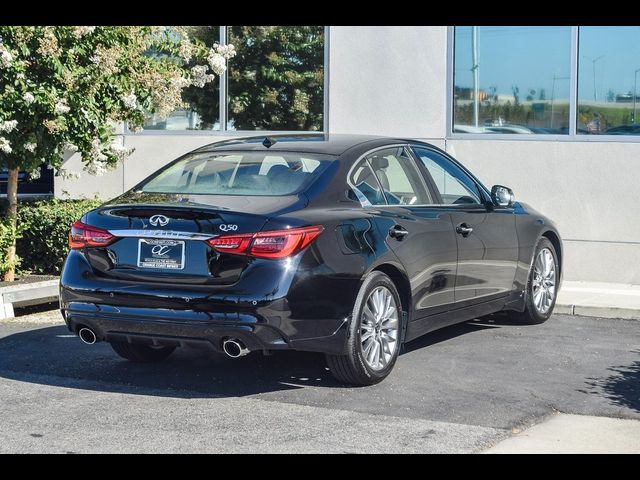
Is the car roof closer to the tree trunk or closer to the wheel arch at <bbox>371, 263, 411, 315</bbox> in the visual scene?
the wheel arch at <bbox>371, 263, 411, 315</bbox>

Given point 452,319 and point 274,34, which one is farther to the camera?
point 274,34

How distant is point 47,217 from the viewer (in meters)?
11.2

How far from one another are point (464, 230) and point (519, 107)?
4587 mm

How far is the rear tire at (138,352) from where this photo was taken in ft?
24.8

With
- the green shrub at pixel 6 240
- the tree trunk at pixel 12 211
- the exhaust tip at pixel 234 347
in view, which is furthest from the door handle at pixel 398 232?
the tree trunk at pixel 12 211

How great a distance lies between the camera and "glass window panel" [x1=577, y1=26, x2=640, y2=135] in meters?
11.6

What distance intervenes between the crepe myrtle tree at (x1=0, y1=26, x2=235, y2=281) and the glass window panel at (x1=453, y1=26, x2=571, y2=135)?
10.4ft

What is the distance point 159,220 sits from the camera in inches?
254

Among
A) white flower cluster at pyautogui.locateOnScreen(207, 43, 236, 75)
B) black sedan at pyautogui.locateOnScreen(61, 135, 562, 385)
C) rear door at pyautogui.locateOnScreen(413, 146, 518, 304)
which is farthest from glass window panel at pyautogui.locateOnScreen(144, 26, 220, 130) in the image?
black sedan at pyautogui.locateOnScreen(61, 135, 562, 385)

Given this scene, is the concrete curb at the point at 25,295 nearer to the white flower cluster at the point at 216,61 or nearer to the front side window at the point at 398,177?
the white flower cluster at the point at 216,61

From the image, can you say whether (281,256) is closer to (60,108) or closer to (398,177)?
(398,177)
